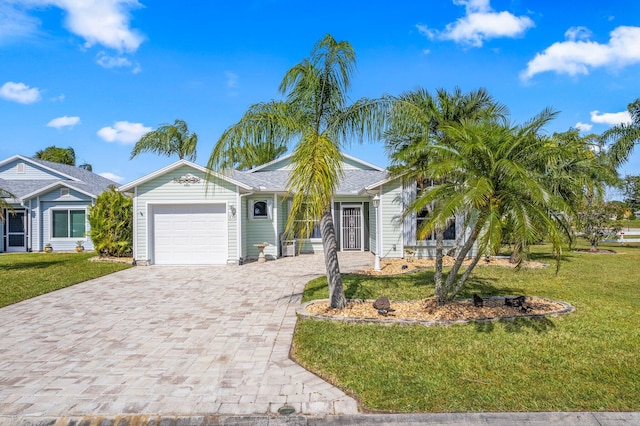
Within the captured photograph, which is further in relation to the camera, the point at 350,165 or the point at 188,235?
the point at 350,165

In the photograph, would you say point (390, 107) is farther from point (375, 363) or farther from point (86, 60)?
point (86, 60)

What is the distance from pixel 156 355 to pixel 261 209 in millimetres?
11489

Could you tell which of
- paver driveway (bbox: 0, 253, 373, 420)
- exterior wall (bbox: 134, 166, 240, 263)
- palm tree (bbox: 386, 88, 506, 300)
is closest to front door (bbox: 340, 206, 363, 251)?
exterior wall (bbox: 134, 166, 240, 263)

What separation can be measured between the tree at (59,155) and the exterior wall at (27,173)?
16.4 metres

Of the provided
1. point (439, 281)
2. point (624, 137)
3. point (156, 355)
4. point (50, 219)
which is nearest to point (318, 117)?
point (439, 281)

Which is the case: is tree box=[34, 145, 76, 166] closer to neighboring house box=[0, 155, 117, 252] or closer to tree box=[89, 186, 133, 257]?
neighboring house box=[0, 155, 117, 252]

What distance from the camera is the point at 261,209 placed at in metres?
16.3

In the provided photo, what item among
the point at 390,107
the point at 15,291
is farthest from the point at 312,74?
the point at 15,291

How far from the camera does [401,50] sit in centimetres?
1179

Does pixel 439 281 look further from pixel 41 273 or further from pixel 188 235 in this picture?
pixel 41 273

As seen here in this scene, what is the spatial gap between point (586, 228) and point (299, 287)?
57.6ft

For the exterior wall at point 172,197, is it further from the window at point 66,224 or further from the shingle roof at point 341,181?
the window at point 66,224

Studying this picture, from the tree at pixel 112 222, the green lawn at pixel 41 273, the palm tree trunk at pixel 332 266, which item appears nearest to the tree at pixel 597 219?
the palm tree trunk at pixel 332 266

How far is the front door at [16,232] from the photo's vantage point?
772 inches
